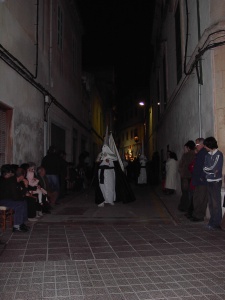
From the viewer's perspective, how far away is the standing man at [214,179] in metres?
6.88

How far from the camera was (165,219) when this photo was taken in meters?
8.27

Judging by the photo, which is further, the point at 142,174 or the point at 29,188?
the point at 142,174

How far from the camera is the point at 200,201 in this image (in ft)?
25.4

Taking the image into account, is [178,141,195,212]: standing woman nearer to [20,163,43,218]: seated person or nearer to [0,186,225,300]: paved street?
[0,186,225,300]: paved street

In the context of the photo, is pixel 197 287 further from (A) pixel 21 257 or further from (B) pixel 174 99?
(B) pixel 174 99

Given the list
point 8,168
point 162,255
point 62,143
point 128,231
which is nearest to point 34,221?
point 8,168

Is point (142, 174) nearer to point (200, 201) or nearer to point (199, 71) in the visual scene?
point (199, 71)

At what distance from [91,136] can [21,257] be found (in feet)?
68.6

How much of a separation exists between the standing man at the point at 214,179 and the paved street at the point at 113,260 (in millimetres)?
294

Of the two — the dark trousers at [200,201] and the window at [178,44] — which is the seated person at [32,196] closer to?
the dark trousers at [200,201]

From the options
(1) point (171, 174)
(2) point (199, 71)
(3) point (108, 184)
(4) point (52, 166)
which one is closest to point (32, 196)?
(4) point (52, 166)

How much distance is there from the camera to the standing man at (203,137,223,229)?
271 inches

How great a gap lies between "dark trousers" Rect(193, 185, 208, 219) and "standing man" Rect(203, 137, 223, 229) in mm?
583

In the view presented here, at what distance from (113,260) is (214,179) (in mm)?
3118
